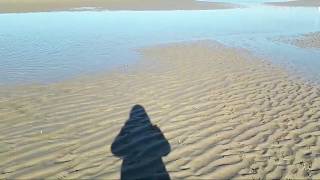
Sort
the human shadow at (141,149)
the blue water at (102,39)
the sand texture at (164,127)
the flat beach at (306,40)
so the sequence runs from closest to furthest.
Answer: the human shadow at (141,149)
the sand texture at (164,127)
the blue water at (102,39)
the flat beach at (306,40)

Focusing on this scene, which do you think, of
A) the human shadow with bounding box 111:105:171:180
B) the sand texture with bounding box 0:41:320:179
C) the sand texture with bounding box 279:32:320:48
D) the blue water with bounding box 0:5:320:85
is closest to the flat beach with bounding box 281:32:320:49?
the sand texture with bounding box 279:32:320:48

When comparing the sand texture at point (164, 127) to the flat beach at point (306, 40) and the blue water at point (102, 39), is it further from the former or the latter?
the flat beach at point (306, 40)

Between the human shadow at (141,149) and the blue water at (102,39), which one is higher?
the blue water at (102,39)

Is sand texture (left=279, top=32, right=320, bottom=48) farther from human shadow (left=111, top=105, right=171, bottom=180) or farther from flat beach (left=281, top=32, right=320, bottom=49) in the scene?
human shadow (left=111, top=105, right=171, bottom=180)

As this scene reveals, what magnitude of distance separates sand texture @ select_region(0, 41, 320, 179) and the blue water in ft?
6.40

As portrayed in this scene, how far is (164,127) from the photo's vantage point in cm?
776

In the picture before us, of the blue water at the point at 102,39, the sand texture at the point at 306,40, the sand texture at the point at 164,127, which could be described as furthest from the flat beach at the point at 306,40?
the sand texture at the point at 164,127

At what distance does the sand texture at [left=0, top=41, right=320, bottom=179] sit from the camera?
609 centimetres

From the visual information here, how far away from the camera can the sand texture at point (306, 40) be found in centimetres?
1906

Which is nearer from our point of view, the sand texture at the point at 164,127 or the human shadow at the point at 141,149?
the human shadow at the point at 141,149

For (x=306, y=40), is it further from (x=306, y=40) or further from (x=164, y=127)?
(x=164, y=127)

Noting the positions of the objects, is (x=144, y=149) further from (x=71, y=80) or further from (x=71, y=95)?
(x=71, y=80)

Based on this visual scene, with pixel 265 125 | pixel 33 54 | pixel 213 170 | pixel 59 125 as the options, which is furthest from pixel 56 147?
pixel 33 54

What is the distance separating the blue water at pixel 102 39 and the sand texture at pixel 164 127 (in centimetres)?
195
